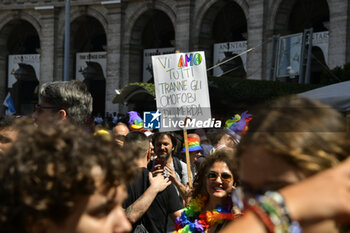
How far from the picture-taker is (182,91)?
7398mm

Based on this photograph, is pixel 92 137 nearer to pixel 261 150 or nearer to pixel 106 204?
pixel 106 204

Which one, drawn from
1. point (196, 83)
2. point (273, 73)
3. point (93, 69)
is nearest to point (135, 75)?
point (93, 69)

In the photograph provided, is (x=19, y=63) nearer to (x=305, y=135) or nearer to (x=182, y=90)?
(x=182, y=90)

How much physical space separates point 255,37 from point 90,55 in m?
9.42

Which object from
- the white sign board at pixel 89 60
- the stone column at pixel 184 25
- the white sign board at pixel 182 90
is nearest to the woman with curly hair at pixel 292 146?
the white sign board at pixel 182 90

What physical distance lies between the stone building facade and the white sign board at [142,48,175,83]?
43cm

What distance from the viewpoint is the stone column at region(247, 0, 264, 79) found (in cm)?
2139

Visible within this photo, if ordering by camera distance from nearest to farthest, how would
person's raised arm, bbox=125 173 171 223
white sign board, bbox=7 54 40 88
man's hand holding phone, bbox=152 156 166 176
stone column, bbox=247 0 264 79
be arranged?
person's raised arm, bbox=125 173 171 223
man's hand holding phone, bbox=152 156 166 176
stone column, bbox=247 0 264 79
white sign board, bbox=7 54 40 88

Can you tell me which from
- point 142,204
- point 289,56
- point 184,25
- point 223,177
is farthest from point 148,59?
point 223,177

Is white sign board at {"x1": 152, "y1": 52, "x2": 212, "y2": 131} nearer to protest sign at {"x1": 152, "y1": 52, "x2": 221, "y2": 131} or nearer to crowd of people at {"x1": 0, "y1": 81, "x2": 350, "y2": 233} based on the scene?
protest sign at {"x1": 152, "y1": 52, "x2": 221, "y2": 131}

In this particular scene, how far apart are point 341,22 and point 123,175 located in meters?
18.6

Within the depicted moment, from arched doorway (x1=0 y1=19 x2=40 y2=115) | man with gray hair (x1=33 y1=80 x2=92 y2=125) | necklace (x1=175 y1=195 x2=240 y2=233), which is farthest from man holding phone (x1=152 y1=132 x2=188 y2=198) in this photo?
arched doorway (x1=0 y1=19 x2=40 y2=115)

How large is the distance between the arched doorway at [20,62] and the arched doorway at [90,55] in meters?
2.17

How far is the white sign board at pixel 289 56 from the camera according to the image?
1579 cm
